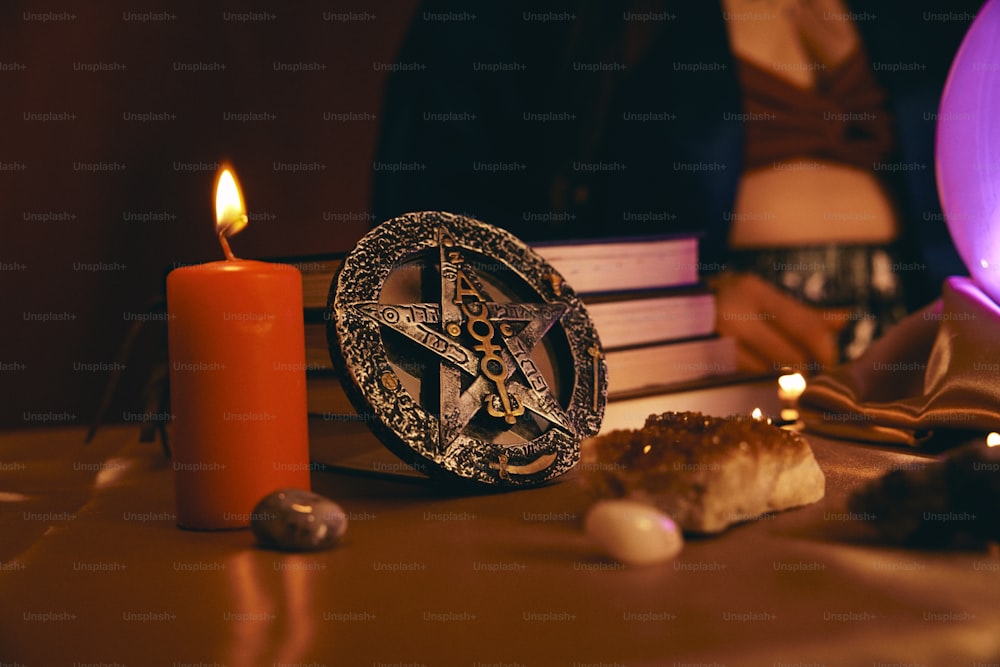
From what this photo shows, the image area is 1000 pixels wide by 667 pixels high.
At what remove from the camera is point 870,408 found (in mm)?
936

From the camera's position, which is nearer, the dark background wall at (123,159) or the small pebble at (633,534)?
the small pebble at (633,534)

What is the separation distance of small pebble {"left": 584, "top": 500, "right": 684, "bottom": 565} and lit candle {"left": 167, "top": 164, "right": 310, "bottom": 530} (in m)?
0.25

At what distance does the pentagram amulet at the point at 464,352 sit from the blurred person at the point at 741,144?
630 millimetres

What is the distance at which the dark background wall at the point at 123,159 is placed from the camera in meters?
1.42

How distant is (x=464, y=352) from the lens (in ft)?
2.39

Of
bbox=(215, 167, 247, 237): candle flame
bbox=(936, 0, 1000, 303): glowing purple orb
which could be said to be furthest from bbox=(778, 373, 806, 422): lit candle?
bbox=(215, 167, 247, 237): candle flame

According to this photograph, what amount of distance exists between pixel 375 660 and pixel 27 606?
0.22 m

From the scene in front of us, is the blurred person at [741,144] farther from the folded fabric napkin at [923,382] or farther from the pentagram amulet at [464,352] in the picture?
the pentagram amulet at [464,352]

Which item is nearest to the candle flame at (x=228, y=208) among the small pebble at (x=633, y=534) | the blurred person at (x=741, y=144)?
the small pebble at (x=633, y=534)

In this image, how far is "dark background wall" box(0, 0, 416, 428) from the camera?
4.66ft

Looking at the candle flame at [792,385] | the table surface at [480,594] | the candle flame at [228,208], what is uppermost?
the candle flame at [228,208]

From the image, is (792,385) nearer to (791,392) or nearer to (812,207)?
(791,392)

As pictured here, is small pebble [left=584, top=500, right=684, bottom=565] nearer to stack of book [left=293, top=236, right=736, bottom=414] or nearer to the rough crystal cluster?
the rough crystal cluster

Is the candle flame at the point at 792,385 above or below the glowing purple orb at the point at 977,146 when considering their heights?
below
